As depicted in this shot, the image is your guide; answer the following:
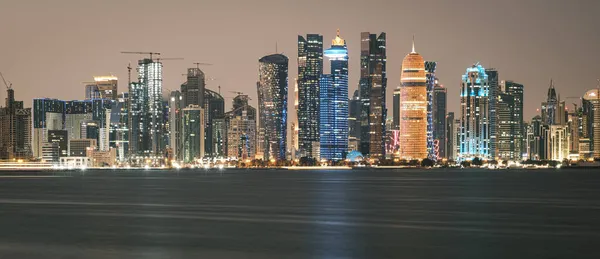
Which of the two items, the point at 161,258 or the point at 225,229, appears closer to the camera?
the point at 161,258

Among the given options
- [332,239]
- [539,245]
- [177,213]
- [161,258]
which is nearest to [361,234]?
[332,239]

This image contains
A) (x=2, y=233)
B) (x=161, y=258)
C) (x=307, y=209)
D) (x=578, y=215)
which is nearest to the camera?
(x=161, y=258)

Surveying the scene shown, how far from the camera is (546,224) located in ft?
209

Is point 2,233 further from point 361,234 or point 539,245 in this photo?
point 539,245

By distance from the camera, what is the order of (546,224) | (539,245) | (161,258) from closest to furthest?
(161,258)
(539,245)
(546,224)

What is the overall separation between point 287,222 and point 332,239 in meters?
13.5

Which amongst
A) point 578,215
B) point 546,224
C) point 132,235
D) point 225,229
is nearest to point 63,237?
point 132,235

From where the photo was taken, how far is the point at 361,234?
56875mm

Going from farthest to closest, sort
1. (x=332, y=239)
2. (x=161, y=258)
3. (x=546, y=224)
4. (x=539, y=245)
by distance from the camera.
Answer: (x=546, y=224) < (x=332, y=239) < (x=539, y=245) < (x=161, y=258)

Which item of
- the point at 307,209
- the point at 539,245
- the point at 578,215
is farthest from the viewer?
the point at 307,209

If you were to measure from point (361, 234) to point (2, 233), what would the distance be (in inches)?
1005

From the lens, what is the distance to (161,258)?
4403 centimetres

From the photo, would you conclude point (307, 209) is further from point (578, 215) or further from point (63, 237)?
point (63, 237)

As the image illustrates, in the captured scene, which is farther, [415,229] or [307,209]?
[307,209]
